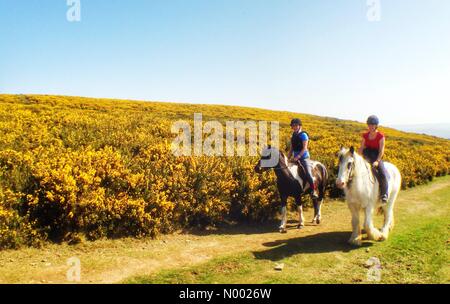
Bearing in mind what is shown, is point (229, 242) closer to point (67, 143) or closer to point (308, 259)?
point (308, 259)

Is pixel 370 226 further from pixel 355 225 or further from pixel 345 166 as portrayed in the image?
pixel 345 166

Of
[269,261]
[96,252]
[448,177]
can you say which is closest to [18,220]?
[96,252]

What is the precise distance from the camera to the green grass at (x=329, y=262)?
6.68 meters

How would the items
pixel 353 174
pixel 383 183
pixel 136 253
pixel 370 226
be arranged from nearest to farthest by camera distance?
pixel 136 253 < pixel 353 174 < pixel 370 226 < pixel 383 183

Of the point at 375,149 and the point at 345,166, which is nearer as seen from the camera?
the point at 345,166

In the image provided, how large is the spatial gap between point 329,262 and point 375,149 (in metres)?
3.58

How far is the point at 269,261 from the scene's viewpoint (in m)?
7.54

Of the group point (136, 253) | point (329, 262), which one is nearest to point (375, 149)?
point (329, 262)

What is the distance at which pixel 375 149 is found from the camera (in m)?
9.15

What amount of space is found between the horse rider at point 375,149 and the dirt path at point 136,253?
6.20 feet

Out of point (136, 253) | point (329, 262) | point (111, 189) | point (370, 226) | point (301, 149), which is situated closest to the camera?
point (329, 262)

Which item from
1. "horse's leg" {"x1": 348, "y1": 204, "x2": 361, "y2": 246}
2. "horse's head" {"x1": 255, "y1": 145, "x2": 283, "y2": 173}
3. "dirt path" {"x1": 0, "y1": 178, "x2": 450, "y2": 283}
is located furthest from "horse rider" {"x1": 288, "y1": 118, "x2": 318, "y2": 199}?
"horse's leg" {"x1": 348, "y1": 204, "x2": 361, "y2": 246}

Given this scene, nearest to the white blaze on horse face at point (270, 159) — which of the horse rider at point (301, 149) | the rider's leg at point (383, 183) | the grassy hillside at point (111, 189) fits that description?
the horse rider at point (301, 149)
